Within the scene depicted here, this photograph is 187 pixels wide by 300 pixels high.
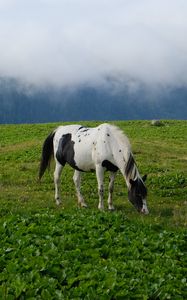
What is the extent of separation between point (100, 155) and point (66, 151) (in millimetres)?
2332

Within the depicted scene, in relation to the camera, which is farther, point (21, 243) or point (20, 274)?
point (21, 243)

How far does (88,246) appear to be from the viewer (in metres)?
12.0

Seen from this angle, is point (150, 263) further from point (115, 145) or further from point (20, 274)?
point (115, 145)

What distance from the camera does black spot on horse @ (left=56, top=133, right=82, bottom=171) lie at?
64.6 feet

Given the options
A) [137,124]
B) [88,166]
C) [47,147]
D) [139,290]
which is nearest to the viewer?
[139,290]

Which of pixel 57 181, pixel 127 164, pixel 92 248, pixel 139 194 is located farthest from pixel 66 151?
pixel 92 248

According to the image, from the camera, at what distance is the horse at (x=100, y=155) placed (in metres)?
17.0

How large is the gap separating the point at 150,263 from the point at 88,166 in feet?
26.3

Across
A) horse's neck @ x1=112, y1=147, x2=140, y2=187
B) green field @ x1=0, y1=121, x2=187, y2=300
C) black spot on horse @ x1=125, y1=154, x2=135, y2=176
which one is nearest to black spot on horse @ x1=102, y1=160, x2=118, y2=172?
horse's neck @ x1=112, y1=147, x2=140, y2=187

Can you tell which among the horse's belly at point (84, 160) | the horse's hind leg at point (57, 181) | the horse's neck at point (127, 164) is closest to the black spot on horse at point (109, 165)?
the horse's neck at point (127, 164)

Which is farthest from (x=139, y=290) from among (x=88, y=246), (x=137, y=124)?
(x=137, y=124)

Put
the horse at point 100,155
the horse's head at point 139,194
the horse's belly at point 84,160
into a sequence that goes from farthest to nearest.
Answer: the horse's belly at point 84,160
the horse at point 100,155
the horse's head at point 139,194

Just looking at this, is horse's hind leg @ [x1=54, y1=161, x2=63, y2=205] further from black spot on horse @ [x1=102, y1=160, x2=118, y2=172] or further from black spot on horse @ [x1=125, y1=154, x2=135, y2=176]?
black spot on horse @ [x1=125, y1=154, x2=135, y2=176]

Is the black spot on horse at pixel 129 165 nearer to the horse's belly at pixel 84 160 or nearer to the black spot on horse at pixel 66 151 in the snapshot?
the horse's belly at pixel 84 160
